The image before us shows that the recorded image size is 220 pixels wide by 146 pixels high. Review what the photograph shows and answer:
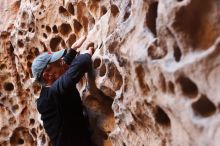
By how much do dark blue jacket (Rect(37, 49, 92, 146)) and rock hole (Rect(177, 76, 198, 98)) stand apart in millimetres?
581

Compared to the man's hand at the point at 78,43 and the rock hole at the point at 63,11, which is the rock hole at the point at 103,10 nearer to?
the man's hand at the point at 78,43

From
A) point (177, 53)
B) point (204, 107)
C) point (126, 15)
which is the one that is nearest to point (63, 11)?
point (126, 15)

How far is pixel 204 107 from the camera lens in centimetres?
96

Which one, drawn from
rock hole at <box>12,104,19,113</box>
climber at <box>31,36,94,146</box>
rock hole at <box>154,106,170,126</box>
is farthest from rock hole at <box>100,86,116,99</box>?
rock hole at <box>12,104,19,113</box>

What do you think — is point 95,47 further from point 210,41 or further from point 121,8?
point 210,41

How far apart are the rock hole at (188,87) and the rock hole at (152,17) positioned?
20cm

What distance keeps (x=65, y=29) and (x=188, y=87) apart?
996 mm

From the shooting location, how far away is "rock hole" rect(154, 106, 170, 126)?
1.16 m

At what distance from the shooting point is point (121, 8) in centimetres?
141

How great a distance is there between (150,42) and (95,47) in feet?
1.71

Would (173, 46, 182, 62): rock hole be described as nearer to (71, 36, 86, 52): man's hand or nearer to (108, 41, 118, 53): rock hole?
(108, 41, 118, 53): rock hole

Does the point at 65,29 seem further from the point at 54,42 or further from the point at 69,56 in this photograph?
the point at 69,56

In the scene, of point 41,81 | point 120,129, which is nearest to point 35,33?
point 41,81

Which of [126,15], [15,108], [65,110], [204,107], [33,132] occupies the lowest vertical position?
[33,132]
